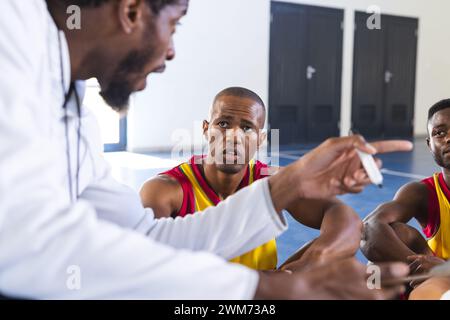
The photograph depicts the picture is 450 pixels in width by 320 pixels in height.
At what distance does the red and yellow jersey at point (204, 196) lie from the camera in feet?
5.36

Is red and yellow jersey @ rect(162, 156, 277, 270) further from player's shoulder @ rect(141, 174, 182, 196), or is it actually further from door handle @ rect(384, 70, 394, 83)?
door handle @ rect(384, 70, 394, 83)

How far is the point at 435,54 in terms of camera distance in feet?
30.4

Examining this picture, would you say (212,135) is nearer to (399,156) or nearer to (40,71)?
(40,71)

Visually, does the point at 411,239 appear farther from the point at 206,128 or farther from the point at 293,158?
the point at 293,158

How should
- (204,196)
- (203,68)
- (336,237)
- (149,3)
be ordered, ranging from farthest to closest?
(203,68) < (204,196) < (336,237) < (149,3)

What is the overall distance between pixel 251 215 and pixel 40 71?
0.48 m

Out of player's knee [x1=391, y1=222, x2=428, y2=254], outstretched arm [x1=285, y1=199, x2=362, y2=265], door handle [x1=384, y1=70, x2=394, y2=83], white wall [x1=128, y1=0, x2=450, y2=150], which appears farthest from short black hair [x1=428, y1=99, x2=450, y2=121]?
door handle [x1=384, y1=70, x2=394, y2=83]

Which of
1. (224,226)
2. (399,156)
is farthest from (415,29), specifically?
(224,226)

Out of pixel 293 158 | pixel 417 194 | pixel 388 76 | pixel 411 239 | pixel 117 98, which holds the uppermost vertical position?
pixel 388 76

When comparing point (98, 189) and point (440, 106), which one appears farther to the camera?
point (440, 106)

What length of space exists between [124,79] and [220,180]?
850 millimetres

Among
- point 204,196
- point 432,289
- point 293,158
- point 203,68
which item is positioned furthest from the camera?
point 203,68

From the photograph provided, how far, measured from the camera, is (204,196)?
1.75m

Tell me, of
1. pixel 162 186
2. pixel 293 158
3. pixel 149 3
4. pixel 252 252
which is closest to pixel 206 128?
pixel 162 186
